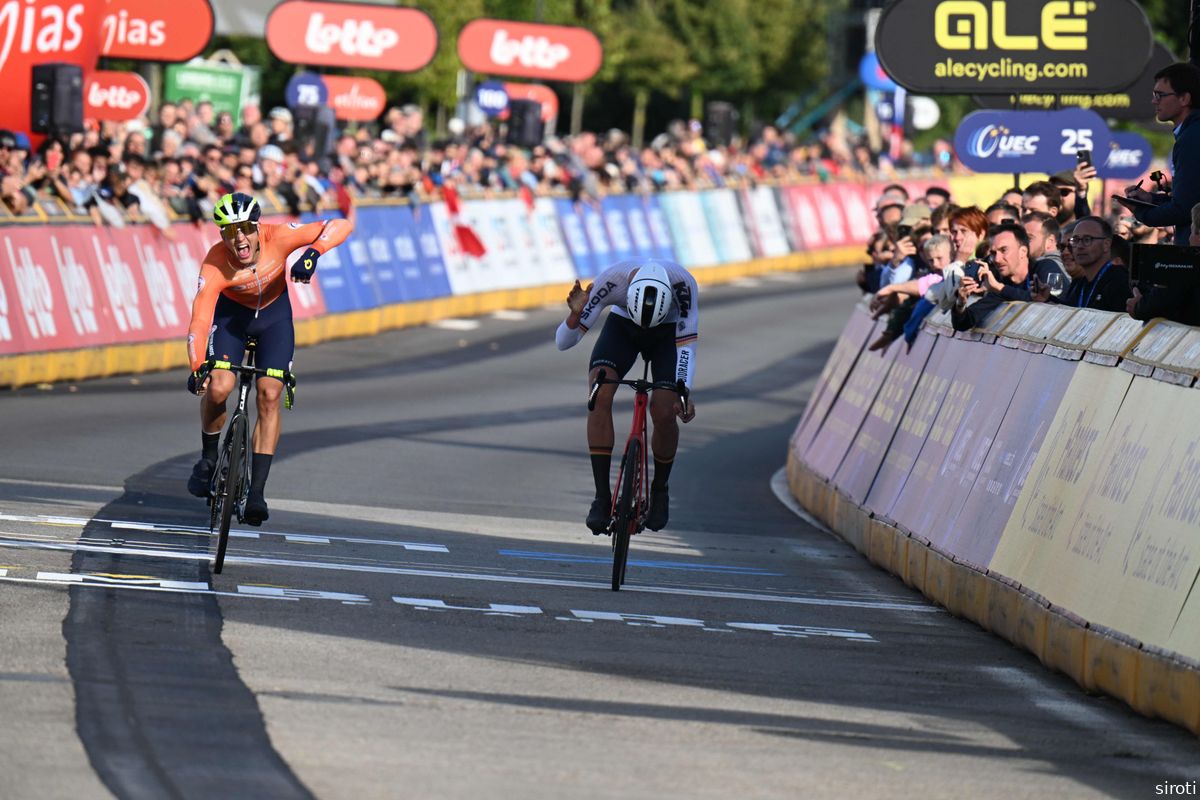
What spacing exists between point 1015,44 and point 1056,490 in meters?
8.69

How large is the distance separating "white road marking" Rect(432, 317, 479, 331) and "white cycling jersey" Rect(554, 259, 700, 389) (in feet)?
63.6

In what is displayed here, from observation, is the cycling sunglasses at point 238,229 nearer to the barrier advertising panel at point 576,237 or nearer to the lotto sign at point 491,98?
the barrier advertising panel at point 576,237

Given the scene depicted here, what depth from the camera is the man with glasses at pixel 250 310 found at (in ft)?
38.7

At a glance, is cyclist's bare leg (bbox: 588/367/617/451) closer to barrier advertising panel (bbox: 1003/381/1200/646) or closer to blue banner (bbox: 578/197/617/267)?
barrier advertising panel (bbox: 1003/381/1200/646)

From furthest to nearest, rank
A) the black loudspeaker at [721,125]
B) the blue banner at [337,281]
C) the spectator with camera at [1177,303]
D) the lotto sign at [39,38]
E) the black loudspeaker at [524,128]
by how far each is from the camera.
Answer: the black loudspeaker at [721,125] < the black loudspeaker at [524,128] < the blue banner at [337,281] < the lotto sign at [39,38] < the spectator with camera at [1177,303]

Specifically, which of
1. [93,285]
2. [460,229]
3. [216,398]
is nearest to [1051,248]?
[216,398]

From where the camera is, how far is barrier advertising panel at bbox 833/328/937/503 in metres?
14.0

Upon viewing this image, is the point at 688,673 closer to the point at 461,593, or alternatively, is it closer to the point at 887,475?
the point at 461,593

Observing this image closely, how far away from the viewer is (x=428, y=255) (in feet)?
105

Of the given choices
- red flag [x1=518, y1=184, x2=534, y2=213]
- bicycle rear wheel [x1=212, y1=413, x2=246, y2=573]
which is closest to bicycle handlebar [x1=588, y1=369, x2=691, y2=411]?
bicycle rear wheel [x1=212, y1=413, x2=246, y2=573]

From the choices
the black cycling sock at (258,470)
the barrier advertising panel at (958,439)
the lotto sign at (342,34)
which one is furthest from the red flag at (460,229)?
the black cycling sock at (258,470)

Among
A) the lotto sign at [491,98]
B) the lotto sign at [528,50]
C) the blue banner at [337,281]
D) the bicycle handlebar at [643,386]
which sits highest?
the bicycle handlebar at [643,386]

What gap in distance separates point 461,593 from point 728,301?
27975 mm

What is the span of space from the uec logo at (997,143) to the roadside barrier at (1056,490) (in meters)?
4.00
